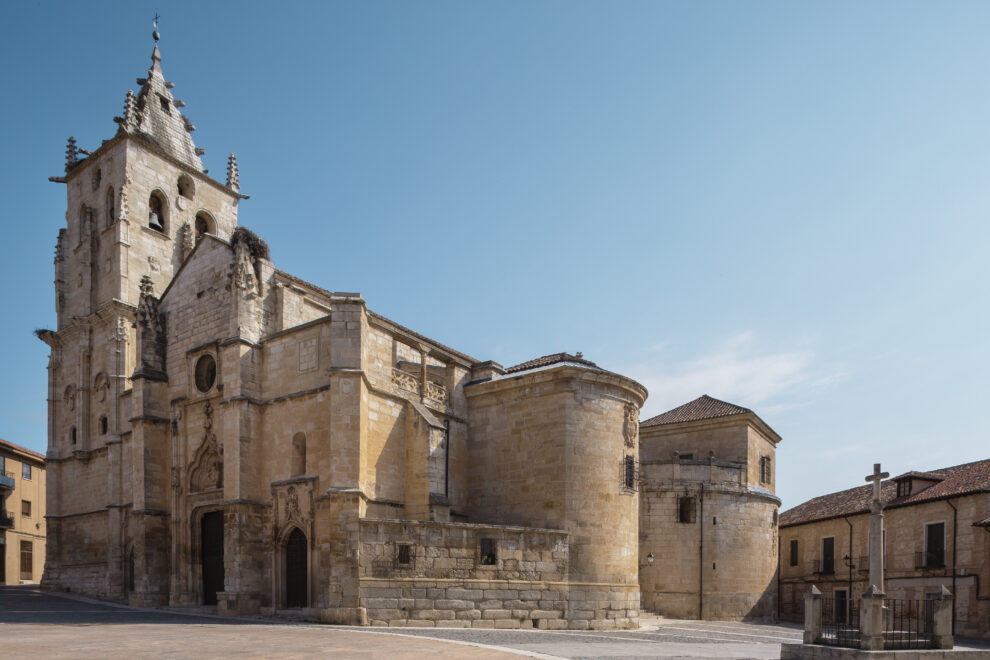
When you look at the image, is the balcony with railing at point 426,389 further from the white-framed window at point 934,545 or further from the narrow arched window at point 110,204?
the white-framed window at point 934,545

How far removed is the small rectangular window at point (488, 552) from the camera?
60.2 ft

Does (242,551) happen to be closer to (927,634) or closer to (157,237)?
(927,634)

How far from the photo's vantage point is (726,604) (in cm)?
2739

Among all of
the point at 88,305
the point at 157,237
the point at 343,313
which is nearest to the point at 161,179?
the point at 157,237

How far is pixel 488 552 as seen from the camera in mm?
18484

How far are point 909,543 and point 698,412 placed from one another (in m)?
9.14

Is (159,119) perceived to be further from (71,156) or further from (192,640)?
(192,640)

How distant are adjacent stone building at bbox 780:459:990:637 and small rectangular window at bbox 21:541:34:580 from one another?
38.7m

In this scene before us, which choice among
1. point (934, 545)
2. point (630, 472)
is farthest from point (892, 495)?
point (630, 472)

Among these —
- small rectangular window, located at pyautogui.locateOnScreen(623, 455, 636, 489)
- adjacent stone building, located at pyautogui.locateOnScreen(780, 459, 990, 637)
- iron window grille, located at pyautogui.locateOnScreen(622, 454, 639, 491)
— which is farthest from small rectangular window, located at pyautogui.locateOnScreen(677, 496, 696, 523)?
adjacent stone building, located at pyautogui.locateOnScreen(780, 459, 990, 637)

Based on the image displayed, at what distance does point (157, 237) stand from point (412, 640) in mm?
24055

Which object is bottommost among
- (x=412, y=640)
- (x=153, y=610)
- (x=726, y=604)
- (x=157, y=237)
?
(x=726, y=604)

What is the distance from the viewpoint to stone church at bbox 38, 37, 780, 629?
→ 59.7 feet

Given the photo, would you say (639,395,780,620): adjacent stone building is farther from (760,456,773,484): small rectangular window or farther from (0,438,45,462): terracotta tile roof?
(0,438,45,462): terracotta tile roof
